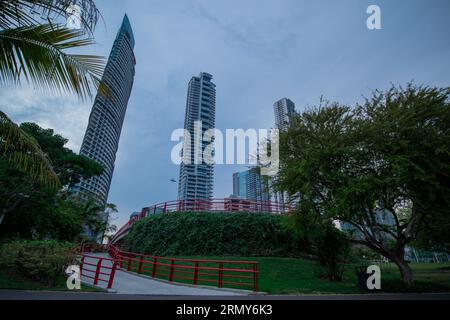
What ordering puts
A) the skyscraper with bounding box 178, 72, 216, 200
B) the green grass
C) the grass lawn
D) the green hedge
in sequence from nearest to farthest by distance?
the grass lawn → the green grass → the green hedge → the skyscraper with bounding box 178, 72, 216, 200

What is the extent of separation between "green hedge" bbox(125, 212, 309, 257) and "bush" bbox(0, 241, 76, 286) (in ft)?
22.2

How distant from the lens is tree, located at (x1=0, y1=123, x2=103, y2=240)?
12234 millimetres

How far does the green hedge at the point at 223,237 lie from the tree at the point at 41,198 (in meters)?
5.80

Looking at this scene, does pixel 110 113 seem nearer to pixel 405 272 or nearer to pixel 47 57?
pixel 47 57

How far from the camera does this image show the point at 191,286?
306 inches

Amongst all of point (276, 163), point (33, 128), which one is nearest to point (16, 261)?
point (276, 163)

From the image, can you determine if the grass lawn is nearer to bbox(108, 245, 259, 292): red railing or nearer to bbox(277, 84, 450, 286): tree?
bbox(108, 245, 259, 292): red railing

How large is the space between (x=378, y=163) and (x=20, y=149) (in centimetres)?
1038

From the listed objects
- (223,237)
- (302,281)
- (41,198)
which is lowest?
(302,281)

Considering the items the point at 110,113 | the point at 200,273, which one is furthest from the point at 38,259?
the point at 110,113

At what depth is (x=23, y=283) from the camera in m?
6.62

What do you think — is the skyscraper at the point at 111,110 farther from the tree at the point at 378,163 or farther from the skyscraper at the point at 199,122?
the skyscraper at the point at 199,122

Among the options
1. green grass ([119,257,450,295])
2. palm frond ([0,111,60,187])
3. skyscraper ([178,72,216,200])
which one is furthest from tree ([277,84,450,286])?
skyscraper ([178,72,216,200])

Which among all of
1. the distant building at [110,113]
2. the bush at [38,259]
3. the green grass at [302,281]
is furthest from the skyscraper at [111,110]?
the green grass at [302,281]
